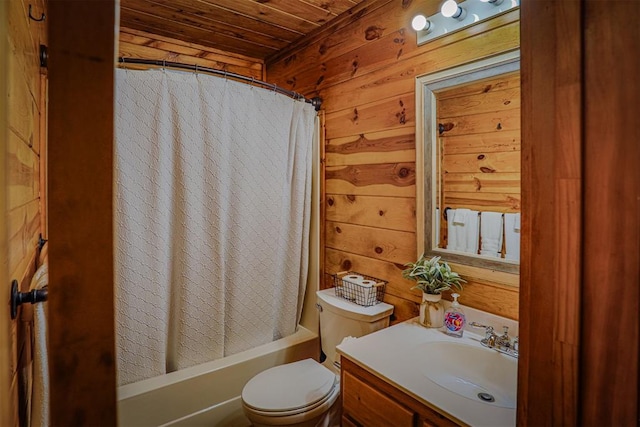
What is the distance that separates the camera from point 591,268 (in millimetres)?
520

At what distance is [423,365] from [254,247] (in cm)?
111

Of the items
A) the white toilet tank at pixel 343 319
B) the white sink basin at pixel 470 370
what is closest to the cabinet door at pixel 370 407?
the white sink basin at pixel 470 370

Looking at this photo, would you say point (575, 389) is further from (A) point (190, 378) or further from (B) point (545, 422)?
(A) point (190, 378)

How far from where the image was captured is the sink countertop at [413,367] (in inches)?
38.0

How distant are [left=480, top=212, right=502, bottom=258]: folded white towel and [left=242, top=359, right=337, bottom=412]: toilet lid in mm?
942

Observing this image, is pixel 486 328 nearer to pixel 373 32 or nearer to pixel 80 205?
pixel 80 205

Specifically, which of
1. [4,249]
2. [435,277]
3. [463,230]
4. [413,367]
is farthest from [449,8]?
[4,249]

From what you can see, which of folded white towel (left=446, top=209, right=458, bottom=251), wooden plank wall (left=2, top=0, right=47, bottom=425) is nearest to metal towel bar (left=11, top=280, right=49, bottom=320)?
wooden plank wall (left=2, top=0, right=47, bottom=425)

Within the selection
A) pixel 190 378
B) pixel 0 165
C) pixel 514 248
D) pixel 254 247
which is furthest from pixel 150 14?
pixel 514 248

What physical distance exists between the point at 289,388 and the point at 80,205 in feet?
4.72

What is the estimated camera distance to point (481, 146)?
1.50 m

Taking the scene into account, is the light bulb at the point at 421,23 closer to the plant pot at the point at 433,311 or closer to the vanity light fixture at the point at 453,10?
the vanity light fixture at the point at 453,10

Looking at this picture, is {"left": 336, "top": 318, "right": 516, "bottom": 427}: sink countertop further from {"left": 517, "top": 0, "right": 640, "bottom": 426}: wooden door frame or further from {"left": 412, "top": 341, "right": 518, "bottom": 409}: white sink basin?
{"left": 517, "top": 0, "right": 640, "bottom": 426}: wooden door frame

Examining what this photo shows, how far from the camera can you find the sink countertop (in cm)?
97
